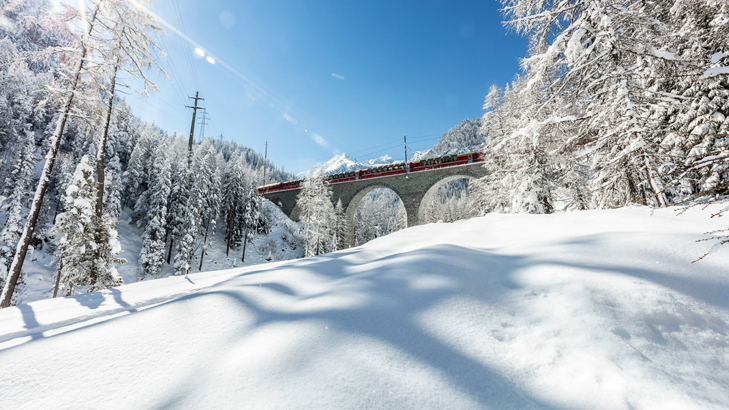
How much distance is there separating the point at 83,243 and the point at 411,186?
70.8 feet

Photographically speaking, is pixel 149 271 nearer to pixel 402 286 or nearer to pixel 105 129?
pixel 105 129

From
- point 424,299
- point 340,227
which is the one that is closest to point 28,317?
point 424,299

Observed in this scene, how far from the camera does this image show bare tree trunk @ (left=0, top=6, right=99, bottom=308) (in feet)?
20.5

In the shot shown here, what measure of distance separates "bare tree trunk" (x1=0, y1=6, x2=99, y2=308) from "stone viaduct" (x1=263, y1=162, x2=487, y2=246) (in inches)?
851

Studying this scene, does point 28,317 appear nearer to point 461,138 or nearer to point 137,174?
point 137,174

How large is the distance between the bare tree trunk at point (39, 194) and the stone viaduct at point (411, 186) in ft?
70.9

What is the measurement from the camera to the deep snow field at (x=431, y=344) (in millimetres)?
1137

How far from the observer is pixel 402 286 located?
7.34ft

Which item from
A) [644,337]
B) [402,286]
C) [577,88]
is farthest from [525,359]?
[577,88]

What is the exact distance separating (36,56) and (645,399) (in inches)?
454

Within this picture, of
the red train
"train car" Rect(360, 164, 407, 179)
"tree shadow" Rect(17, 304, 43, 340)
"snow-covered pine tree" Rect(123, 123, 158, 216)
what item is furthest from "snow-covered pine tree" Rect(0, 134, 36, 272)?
"train car" Rect(360, 164, 407, 179)

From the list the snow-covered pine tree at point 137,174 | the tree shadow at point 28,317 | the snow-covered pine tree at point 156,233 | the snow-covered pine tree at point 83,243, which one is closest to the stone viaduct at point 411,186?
the snow-covered pine tree at point 156,233

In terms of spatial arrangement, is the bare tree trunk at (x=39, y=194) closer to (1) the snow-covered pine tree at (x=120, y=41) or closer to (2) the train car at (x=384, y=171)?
(1) the snow-covered pine tree at (x=120, y=41)

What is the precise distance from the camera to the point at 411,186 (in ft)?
81.6
